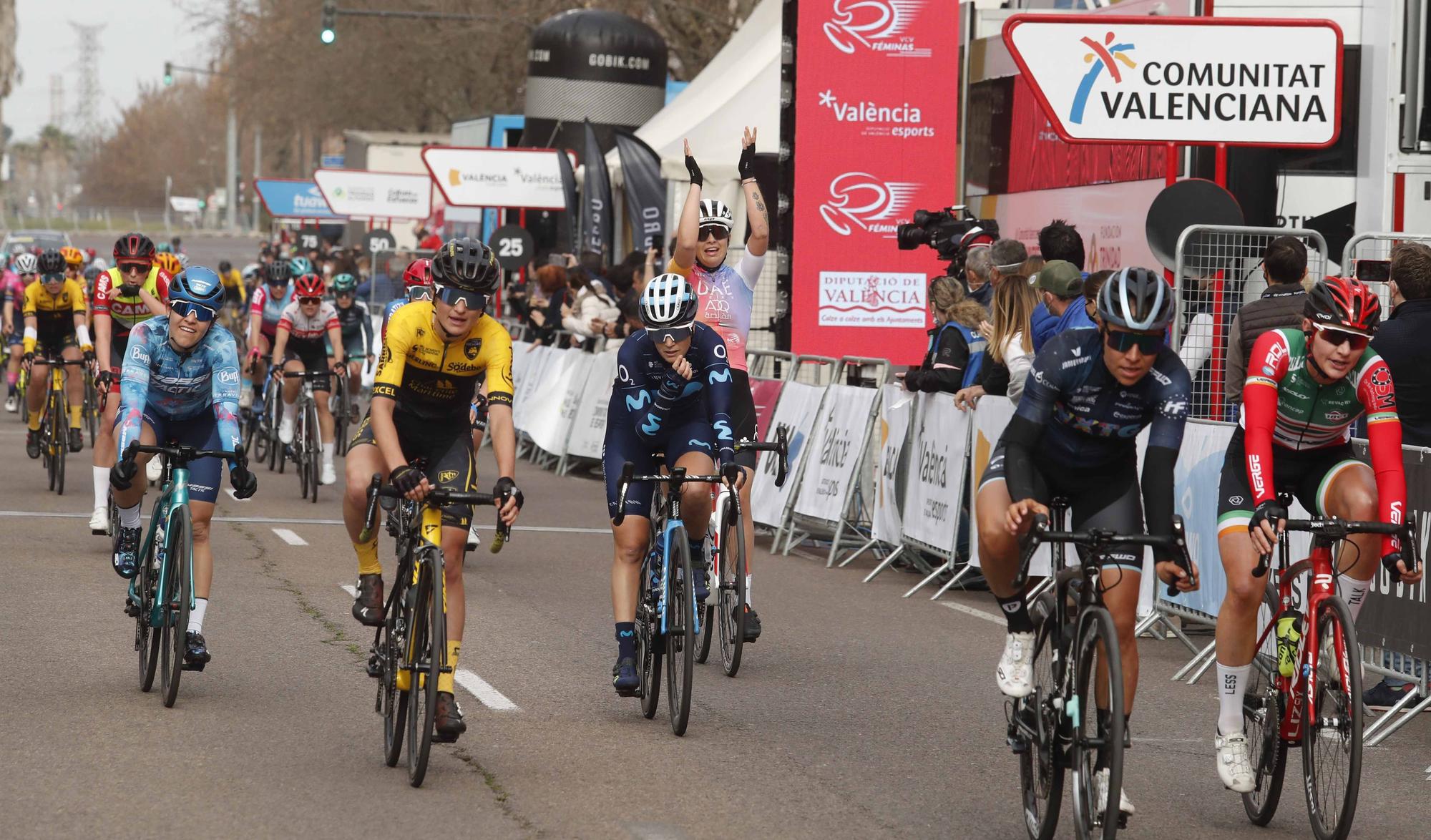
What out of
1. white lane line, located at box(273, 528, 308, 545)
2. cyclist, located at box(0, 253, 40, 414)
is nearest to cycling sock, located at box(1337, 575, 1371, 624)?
white lane line, located at box(273, 528, 308, 545)

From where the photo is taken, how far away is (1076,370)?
646 centimetres

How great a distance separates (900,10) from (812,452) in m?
5.63

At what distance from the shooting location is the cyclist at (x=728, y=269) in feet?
33.8

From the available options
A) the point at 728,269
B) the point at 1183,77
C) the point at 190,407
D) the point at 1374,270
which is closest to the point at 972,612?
the point at 728,269

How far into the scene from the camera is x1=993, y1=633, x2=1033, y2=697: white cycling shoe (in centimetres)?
650

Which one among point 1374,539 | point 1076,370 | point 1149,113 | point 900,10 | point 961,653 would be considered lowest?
point 961,653

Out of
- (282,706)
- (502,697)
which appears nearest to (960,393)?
(502,697)

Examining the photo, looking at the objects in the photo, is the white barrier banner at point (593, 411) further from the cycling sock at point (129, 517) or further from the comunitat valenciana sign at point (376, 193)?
the comunitat valenciana sign at point (376, 193)

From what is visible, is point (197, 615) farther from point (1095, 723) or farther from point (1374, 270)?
point (1374, 270)

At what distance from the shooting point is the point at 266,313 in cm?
1911

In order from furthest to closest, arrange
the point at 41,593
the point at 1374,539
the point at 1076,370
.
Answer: the point at 41,593 → the point at 1374,539 → the point at 1076,370

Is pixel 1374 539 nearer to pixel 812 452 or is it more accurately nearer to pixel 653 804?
pixel 653 804

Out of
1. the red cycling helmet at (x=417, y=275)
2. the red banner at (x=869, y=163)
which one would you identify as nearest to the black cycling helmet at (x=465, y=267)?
the red cycling helmet at (x=417, y=275)

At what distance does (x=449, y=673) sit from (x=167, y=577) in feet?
5.69
